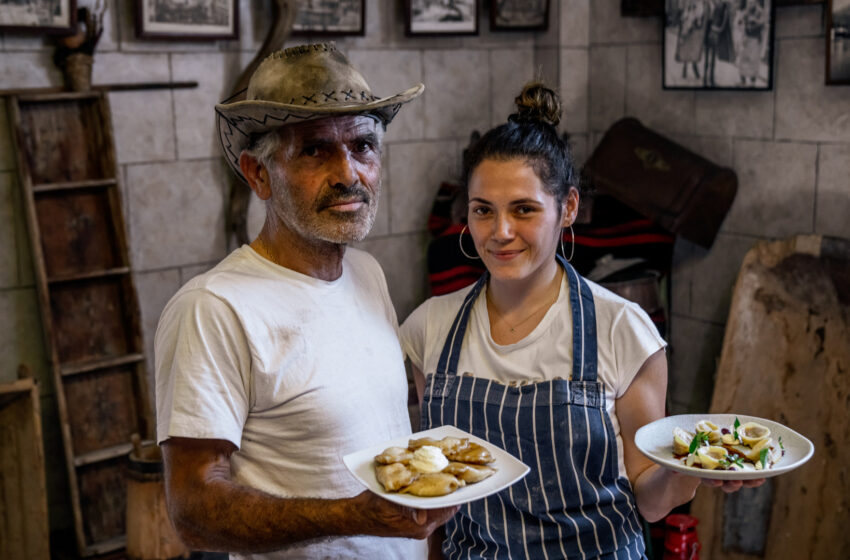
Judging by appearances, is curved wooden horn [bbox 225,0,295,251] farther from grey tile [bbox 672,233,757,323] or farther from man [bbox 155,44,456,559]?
grey tile [bbox 672,233,757,323]

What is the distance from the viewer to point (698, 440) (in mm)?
1909

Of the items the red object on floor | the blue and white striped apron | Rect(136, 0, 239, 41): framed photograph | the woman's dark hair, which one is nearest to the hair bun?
the woman's dark hair

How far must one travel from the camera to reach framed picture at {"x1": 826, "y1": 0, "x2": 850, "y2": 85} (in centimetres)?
340

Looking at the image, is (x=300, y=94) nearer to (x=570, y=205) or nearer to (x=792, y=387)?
(x=570, y=205)

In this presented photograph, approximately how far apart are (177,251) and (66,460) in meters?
0.93

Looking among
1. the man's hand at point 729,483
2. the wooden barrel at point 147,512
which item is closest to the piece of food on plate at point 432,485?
the man's hand at point 729,483

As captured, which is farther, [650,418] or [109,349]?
[109,349]

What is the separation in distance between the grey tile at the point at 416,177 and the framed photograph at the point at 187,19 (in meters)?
0.99

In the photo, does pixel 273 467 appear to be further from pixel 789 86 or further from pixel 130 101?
pixel 789 86

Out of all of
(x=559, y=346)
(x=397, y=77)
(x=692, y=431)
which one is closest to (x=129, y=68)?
(x=397, y=77)

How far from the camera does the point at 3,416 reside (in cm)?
335

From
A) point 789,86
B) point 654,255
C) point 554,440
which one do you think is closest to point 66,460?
point 554,440

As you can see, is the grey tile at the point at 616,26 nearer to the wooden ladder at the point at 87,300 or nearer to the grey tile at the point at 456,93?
the grey tile at the point at 456,93

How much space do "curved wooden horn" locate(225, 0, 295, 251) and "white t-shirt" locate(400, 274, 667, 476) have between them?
1.89 meters
